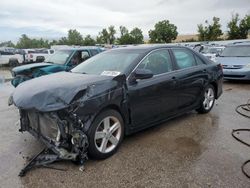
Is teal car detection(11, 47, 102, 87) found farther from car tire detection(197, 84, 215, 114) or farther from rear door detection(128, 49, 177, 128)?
car tire detection(197, 84, 215, 114)

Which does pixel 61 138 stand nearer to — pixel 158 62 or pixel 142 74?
pixel 142 74

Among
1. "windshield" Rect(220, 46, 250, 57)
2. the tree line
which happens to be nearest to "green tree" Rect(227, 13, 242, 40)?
the tree line

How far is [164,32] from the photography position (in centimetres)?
4284

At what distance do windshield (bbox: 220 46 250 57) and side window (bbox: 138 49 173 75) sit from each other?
735cm

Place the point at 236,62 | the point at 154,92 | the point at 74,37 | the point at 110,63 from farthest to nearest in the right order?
the point at 74,37, the point at 236,62, the point at 110,63, the point at 154,92

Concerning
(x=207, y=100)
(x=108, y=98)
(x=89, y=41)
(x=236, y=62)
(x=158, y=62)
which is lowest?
(x=207, y=100)

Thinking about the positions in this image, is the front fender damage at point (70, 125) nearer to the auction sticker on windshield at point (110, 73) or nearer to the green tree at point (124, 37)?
the auction sticker on windshield at point (110, 73)

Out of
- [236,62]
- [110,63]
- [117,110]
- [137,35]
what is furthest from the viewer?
[137,35]

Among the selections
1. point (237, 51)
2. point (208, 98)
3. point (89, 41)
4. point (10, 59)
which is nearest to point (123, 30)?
point (89, 41)

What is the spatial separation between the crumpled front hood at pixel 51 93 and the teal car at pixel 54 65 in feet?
14.0

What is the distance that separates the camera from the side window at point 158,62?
4.52m

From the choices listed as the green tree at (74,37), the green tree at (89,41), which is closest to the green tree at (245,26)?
the green tree at (89,41)

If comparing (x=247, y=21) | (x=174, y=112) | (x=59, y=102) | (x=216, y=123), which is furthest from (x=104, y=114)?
(x=247, y=21)

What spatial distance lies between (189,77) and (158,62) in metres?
0.88
